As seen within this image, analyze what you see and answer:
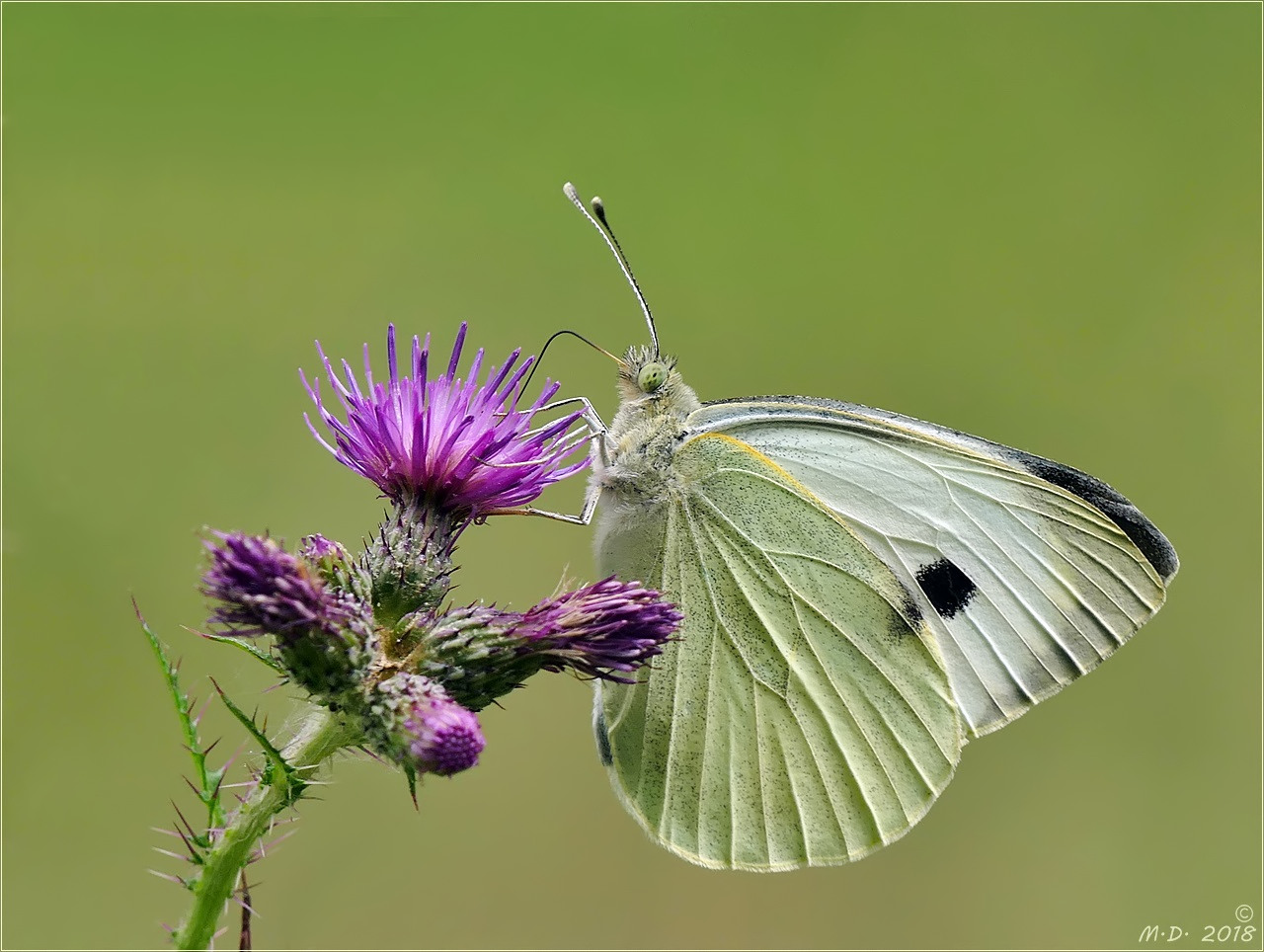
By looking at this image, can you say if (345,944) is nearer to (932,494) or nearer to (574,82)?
(932,494)

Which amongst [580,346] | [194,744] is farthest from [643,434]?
[580,346]

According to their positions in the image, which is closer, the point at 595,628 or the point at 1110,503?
the point at 595,628

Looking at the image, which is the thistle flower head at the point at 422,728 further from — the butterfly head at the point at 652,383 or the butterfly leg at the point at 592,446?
the butterfly head at the point at 652,383

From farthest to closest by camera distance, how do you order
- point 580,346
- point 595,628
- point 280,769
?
point 580,346, point 595,628, point 280,769

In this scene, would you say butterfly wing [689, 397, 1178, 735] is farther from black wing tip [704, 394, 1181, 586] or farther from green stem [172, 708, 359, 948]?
green stem [172, 708, 359, 948]

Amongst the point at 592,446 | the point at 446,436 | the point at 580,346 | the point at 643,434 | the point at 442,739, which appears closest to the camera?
the point at 442,739

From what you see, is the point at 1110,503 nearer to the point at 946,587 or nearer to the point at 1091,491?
the point at 1091,491

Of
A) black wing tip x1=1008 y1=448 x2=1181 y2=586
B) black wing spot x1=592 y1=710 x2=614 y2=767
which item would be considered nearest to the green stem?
black wing spot x1=592 y1=710 x2=614 y2=767
